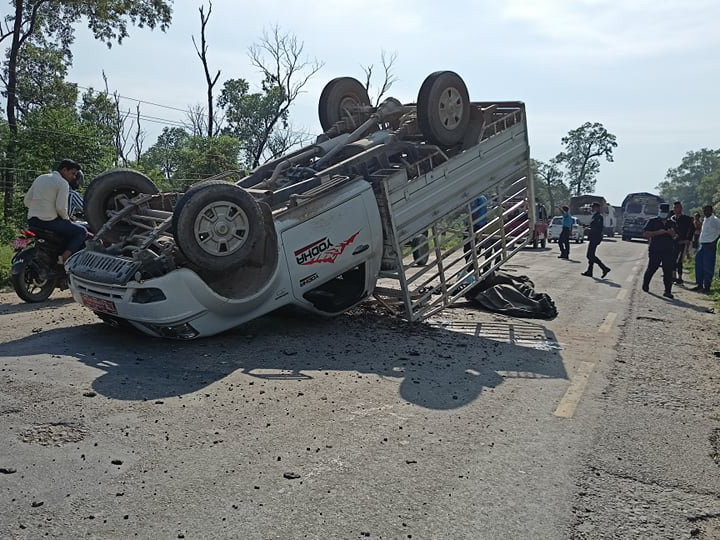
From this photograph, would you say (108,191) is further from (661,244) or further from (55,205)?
(661,244)

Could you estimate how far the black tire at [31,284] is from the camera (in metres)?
8.34

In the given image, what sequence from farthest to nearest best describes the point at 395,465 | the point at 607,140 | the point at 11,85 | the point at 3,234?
1. the point at 607,140
2. the point at 11,85
3. the point at 3,234
4. the point at 395,465

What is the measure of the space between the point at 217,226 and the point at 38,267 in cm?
355

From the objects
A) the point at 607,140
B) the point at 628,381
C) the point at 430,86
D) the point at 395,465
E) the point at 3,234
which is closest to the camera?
the point at 395,465

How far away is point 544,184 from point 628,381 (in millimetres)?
97898

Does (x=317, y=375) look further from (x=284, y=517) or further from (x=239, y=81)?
(x=239, y=81)

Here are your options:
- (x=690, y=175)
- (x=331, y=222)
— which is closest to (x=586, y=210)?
(x=331, y=222)

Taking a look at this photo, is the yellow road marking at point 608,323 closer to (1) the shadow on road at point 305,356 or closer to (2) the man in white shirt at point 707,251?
(1) the shadow on road at point 305,356

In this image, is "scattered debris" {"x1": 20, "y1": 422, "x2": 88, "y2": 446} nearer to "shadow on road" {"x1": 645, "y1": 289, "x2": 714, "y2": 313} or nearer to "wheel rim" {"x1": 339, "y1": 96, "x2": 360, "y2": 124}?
"wheel rim" {"x1": 339, "y1": 96, "x2": 360, "y2": 124}

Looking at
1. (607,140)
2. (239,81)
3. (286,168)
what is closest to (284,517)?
(286,168)

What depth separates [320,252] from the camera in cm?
700

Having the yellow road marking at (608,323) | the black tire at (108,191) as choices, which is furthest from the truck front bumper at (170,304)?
the yellow road marking at (608,323)

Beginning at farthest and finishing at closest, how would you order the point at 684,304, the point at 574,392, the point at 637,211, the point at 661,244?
the point at 637,211 < the point at 661,244 < the point at 684,304 < the point at 574,392

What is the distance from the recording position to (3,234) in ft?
54.1
